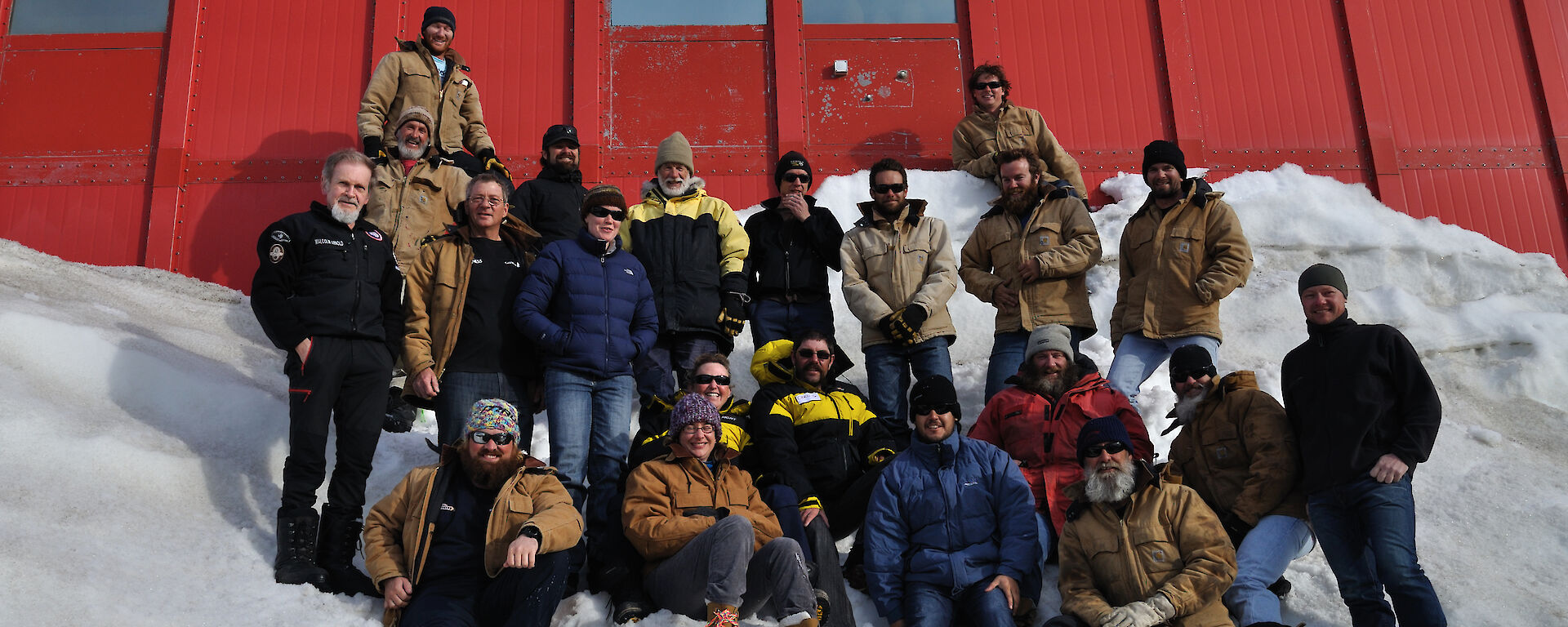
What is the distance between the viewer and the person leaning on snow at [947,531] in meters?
4.34

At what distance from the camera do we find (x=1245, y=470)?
4.62 metres

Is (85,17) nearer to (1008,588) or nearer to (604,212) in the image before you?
(604,212)

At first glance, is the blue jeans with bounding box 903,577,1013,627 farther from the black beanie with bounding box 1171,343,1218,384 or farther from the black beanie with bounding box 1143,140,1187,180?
the black beanie with bounding box 1143,140,1187,180

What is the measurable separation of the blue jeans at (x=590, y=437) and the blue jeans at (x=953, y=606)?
1341 mm

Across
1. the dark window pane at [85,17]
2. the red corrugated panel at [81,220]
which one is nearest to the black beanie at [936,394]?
the red corrugated panel at [81,220]

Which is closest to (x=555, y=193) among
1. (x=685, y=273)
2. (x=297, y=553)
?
(x=685, y=273)

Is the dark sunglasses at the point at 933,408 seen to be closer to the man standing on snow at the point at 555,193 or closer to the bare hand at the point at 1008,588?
the bare hand at the point at 1008,588

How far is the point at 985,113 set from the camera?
8.56 m

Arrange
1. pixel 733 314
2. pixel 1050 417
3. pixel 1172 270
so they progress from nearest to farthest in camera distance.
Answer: pixel 1050 417, pixel 1172 270, pixel 733 314

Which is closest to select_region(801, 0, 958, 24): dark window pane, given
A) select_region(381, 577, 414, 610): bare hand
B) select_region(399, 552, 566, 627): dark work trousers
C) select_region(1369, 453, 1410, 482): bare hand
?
select_region(1369, 453, 1410, 482): bare hand

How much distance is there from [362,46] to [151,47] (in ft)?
5.95

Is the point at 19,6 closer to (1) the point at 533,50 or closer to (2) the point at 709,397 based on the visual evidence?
(1) the point at 533,50

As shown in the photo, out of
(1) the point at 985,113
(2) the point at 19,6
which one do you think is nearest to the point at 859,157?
(1) the point at 985,113

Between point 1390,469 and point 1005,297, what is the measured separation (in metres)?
2.27
